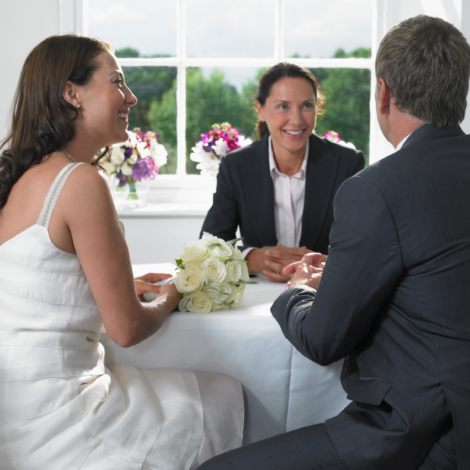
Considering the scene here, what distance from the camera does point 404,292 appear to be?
0.99 metres

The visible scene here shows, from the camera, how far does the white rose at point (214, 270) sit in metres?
1.37

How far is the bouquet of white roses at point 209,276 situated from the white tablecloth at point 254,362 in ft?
0.12

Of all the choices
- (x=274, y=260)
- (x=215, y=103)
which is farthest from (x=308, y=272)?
(x=215, y=103)

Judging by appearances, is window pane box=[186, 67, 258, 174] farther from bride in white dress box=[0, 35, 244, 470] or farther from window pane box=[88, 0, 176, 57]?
bride in white dress box=[0, 35, 244, 470]

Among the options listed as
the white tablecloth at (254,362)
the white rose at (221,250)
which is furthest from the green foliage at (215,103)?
the white tablecloth at (254,362)

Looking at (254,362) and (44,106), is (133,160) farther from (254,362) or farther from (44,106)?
(254,362)

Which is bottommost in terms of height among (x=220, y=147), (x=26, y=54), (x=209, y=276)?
(x=209, y=276)

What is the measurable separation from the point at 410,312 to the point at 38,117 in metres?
0.97

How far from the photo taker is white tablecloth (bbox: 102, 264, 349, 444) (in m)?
1.33

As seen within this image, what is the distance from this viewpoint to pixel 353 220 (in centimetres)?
96

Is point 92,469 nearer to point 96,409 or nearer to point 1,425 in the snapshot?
point 96,409

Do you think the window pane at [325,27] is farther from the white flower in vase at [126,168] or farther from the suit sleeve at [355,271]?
the suit sleeve at [355,271]

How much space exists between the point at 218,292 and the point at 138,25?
3.12 m

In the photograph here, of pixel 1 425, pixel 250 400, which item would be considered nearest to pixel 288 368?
pixel 250 400
